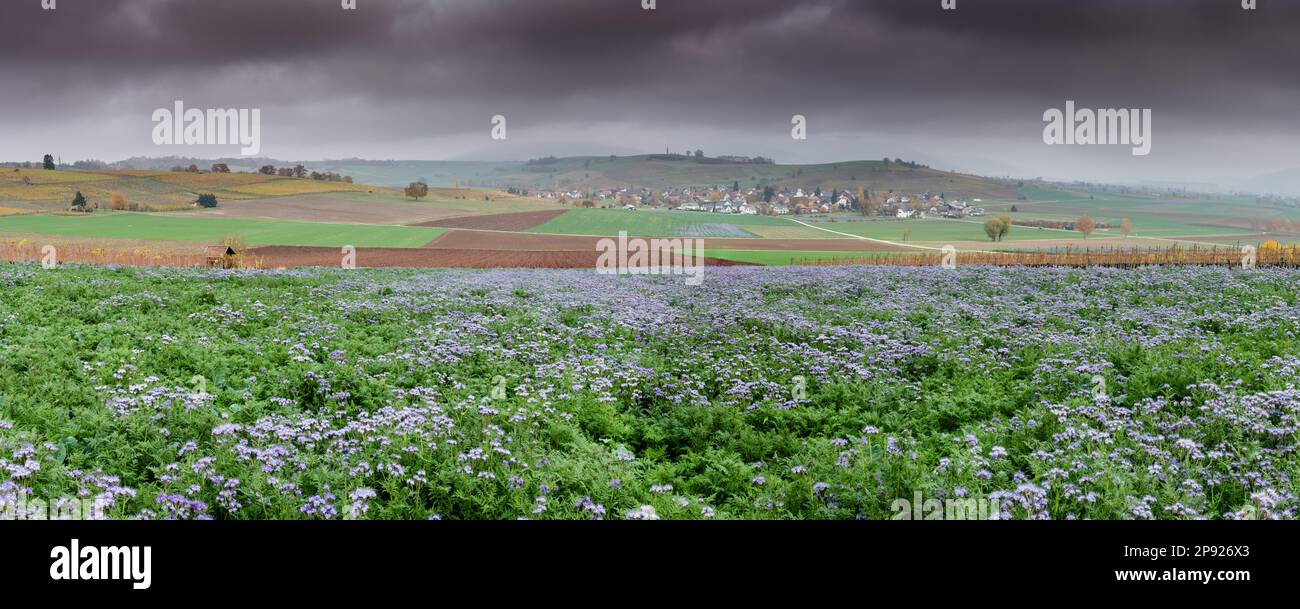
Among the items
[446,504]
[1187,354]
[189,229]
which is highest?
[189,229]

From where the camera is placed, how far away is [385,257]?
5119cm

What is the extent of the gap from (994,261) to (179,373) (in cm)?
3606

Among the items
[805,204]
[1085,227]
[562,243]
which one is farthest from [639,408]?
[805,204]

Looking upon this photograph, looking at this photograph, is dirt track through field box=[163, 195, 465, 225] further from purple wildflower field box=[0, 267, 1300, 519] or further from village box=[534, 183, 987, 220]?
purple wildflower field box=[0, 267, 1300, 519]

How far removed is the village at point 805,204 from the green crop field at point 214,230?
184ft

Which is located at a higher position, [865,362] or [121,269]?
[121,269]

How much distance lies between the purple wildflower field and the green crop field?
48.4 meters

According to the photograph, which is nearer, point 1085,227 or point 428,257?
point 428,257

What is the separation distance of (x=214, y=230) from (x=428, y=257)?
28133 mm

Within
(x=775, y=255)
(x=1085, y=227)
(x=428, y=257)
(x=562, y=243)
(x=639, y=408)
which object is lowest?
(x=639, y=408)

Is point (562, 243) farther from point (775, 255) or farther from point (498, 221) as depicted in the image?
point (498, 221)

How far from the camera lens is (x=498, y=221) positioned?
84812mm
